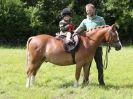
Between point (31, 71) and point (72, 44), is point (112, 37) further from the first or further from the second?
point (31, 71)

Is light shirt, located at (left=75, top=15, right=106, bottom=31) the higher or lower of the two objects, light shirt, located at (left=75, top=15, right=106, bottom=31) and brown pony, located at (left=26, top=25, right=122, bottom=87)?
the higher

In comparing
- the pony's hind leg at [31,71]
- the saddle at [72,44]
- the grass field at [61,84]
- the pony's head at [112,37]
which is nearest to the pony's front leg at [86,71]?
the grass field at [61,84]

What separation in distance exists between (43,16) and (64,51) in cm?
1962

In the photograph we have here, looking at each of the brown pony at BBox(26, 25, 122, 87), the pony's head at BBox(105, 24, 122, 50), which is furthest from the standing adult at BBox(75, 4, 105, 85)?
the pony's head at BBox(105, 24, 122, 50)

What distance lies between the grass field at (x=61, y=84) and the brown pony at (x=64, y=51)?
1.84ft

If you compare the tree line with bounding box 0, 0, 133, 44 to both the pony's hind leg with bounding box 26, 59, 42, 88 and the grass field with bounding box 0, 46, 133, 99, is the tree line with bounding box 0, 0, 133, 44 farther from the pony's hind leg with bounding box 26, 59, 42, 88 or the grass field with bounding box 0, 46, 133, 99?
the pony's hind leg with bounding box 26, 59, 42, 88

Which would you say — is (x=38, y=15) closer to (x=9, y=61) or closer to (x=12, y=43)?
(x=12, y=43)

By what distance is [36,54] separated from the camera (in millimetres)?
11125

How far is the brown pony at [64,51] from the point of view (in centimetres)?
1102

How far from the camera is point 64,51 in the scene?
11070 millimetres

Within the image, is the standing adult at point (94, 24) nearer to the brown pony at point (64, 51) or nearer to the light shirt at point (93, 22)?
the light shirt at point (93, 22)

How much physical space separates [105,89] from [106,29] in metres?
1.61

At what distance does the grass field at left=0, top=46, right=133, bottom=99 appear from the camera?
387 inches

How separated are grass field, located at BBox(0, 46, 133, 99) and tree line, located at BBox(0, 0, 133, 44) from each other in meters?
12.2
